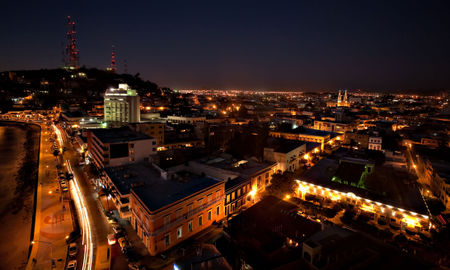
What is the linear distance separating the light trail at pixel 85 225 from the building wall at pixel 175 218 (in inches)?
98.6

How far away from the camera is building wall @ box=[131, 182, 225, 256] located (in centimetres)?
1172

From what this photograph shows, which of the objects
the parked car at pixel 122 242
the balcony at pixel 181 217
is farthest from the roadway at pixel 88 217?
the balcony at pixel 181 217

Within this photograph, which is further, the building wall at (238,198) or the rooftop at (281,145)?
the rooftop at (281,145)

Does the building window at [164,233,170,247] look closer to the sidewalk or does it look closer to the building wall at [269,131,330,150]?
the sidewalk

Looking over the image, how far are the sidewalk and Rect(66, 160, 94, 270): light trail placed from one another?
744 millimetres

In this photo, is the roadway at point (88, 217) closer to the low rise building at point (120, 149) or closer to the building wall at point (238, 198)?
the low rise building at point (120, 149)

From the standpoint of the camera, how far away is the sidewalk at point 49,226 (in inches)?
466

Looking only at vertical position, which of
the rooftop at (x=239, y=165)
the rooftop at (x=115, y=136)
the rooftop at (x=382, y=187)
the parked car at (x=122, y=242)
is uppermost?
the rooftop at (x=115, y=136)

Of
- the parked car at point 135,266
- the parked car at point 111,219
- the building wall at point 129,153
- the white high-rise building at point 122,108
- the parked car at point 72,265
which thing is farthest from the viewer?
the white high-rise building at point 122,108

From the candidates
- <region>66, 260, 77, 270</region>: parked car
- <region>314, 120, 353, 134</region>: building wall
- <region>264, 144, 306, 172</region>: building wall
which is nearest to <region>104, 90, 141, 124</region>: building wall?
<region>264, 144, 306, 172</region>: building wall

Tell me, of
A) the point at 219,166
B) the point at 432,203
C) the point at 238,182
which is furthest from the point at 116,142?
the point at 432,203

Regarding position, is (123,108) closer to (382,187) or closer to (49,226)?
(49,226)

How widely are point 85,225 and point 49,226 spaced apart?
2365mm

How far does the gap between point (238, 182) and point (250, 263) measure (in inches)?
307
